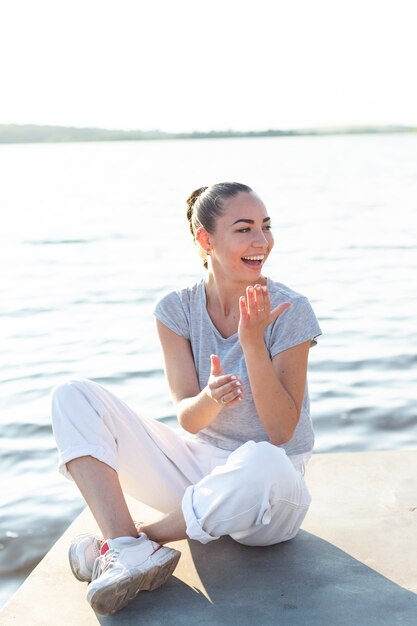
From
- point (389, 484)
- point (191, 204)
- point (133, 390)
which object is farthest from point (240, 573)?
point (133, 390)

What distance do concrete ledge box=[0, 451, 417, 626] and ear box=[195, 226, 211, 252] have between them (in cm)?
118

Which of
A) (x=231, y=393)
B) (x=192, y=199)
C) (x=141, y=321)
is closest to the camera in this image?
(x=231, y=393)

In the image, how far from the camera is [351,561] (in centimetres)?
359

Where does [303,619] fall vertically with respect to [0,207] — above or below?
above

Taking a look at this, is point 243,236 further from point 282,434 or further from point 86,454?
point 86,454

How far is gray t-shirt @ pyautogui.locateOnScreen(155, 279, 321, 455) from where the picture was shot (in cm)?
372

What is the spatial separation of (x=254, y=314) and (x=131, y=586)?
3.41 feet

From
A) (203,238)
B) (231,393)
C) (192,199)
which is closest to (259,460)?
(231,393)

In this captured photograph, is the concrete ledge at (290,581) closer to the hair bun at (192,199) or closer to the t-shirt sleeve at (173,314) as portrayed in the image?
the t-shirt sleeve at (173,314)

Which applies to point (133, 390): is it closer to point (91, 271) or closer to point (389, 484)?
point (389, 484)

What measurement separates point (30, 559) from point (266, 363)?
202cm

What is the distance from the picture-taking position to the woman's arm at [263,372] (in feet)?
11.6

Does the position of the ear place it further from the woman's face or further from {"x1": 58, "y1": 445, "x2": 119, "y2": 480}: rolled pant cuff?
{"x1": 58, "y1": 445, "x2": 119, "y2": 480}: rolled pant cuff

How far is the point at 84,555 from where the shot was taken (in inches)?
136
